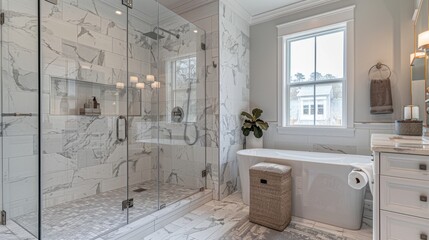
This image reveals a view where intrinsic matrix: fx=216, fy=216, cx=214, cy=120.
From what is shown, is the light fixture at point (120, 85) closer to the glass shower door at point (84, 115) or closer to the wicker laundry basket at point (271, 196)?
the glass shower door at point (84, 115)

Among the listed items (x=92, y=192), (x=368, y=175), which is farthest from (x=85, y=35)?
(x=368, y=175)

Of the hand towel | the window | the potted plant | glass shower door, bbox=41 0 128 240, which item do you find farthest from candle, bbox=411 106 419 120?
glass shower door, bbox=41 0 128 240

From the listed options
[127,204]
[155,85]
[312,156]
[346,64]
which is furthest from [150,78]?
[346,64]

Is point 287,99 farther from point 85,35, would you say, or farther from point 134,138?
point 85,35

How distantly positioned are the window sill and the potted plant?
0.30 metres

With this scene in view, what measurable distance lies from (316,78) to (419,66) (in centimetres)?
113

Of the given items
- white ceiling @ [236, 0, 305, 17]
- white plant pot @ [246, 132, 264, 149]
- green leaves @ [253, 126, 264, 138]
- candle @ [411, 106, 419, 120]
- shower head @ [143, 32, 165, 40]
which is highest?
white ceiling @ [236, 0, 305, 17]

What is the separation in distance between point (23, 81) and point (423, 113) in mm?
4022

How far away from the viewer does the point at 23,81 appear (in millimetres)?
2209

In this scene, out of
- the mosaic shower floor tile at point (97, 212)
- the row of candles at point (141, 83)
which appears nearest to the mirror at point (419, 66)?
the mosaic shower floor tile at point (97, 212)

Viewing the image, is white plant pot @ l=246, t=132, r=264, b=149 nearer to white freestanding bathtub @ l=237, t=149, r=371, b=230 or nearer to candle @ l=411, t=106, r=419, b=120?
white freestanding bathtub @ l=237, t=149, r=371, b=230

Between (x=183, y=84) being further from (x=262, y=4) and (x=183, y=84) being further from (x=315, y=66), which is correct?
(x=315, y=66)

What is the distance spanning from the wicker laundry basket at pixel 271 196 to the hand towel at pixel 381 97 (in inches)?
51.9

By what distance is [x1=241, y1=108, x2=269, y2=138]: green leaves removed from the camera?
3.26m
